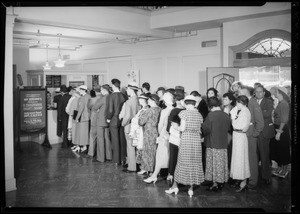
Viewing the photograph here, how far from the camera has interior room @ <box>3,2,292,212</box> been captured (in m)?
4.89

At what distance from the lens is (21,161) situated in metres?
7.14

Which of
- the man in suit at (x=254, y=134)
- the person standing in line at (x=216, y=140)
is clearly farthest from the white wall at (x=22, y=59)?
the man in suit at (x=254, y=134)

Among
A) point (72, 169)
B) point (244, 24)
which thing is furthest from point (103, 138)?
point (244, 24)

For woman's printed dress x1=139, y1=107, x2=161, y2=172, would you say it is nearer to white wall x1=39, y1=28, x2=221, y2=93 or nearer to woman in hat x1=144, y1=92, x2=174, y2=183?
woman in hat x1=144, y1=92, x2=174, y2=183

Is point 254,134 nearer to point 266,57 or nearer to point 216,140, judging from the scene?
point 216,140

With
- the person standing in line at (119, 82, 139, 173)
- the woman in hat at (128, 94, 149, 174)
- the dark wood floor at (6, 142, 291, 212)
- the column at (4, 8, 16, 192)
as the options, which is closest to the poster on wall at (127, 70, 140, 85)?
the person standing in line at (119, 82, 139, 173)

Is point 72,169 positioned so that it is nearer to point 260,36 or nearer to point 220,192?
point 220,192

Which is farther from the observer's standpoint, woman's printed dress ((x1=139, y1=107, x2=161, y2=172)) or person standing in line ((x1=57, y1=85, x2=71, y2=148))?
person standing in line ((x1=57, y1=85, x2=71, y2=148))

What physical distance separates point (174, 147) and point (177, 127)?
383mm

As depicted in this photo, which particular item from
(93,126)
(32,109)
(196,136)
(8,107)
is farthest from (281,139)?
(32,109)

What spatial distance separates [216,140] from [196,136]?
316 millimetres

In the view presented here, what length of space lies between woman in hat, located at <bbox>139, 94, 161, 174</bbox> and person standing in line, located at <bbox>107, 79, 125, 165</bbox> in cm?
105
